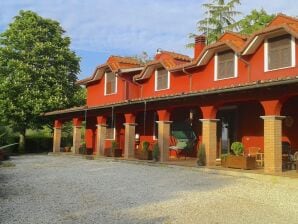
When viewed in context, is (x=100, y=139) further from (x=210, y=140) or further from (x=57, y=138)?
(x=210, y=140)

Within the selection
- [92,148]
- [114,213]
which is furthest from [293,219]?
[92,148]

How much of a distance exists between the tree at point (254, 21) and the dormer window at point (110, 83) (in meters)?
13.4

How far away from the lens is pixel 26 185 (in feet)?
40.2

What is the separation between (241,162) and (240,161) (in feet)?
0.22

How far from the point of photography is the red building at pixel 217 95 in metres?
14.4

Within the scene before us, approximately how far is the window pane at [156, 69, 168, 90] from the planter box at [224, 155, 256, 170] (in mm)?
8362

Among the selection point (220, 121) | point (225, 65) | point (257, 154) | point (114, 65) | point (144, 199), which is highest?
point (114, 65)

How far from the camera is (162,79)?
23609 millimetres

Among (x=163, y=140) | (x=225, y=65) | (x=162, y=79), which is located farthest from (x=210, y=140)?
(x=162, y=79)

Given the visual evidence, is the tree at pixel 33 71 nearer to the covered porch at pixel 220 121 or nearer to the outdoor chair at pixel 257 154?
the covered porch at pixel 220 121

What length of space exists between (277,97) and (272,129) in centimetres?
110

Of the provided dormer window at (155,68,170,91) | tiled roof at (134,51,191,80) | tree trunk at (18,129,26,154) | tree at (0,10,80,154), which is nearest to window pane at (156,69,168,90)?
dormer window at (155,68,170,91)

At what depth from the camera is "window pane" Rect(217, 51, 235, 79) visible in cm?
1919

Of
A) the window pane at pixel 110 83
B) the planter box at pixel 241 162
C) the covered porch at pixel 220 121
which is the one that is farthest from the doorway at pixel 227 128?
the window pane at pixel 110 83
